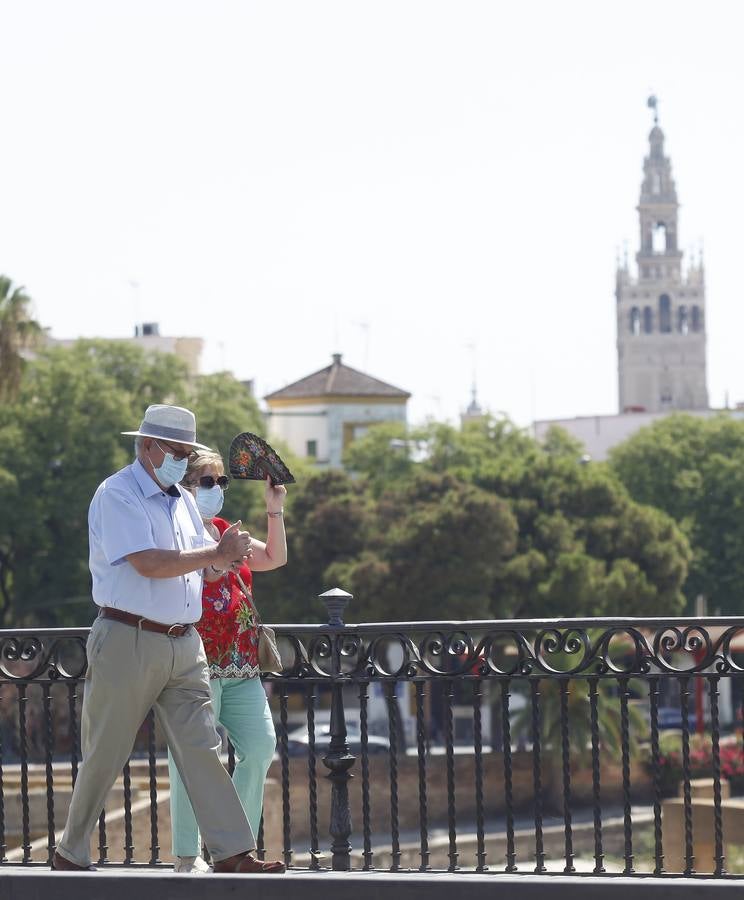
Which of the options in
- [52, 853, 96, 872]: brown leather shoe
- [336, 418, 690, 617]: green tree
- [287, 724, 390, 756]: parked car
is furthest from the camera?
[336, 418, 690, 617]: green tree

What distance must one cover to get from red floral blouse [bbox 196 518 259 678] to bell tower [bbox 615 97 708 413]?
16050cm

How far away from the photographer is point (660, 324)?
563ft

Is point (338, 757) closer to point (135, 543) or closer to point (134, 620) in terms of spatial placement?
point (134, 620)

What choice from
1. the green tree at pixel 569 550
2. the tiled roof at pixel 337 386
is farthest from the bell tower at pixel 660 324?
the green tree at pixel 569 550

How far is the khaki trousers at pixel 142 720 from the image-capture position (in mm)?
6633

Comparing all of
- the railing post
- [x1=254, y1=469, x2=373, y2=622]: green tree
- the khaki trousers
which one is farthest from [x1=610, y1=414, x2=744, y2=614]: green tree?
the khaki trousers

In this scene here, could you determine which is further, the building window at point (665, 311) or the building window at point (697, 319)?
the building window at point (697, 319)

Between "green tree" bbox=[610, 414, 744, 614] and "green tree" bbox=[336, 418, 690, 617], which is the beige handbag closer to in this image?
"green tree" bbox=[336, 418, 690, 617]

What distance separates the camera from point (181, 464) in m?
6.81

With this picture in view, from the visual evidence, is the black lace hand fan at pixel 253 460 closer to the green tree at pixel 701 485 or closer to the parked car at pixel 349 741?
the parked car at pixel 349 741

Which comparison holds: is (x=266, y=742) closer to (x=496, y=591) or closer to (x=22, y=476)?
(x=496, y=591)

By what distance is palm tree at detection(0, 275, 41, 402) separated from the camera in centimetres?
4312

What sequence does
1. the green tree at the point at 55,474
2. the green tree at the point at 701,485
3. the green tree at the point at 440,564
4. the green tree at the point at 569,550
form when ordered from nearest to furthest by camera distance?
the green tree at the point at 440,564
the green tree at the point at 569,550
the green tree at the point at 55,474
the green tree at the point at 701,485

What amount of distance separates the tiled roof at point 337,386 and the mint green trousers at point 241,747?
8483 cm
